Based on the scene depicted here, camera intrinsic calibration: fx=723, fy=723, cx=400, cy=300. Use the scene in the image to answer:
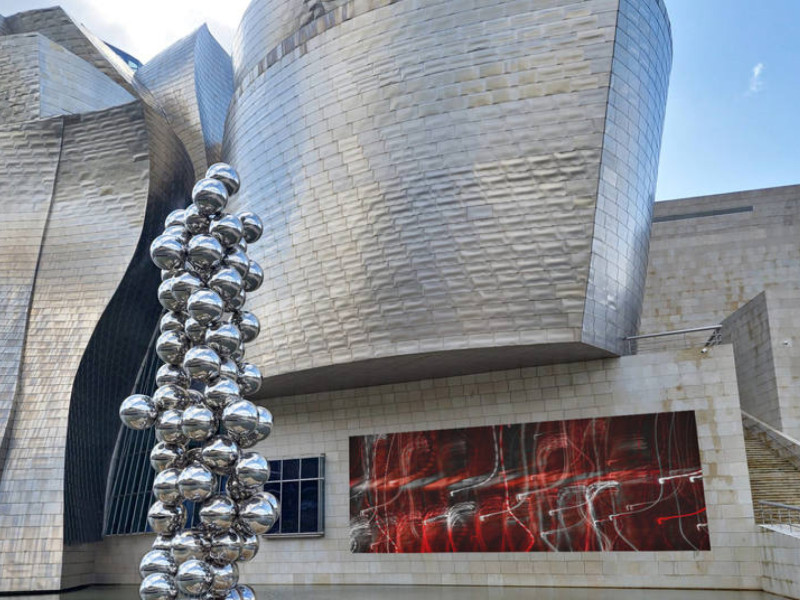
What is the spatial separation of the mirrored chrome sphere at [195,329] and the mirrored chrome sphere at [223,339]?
5 cm

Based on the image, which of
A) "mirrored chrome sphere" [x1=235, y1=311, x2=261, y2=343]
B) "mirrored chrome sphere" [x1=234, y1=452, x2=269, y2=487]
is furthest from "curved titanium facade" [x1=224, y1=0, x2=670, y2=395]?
"mirrored chrome sphere" [x1=234, y1=452, x2=269, y2=487]

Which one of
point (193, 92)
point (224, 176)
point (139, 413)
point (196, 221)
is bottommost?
point (139, 413)

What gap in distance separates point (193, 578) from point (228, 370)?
1356 mm

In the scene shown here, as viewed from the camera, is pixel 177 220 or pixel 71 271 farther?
pixel 71 271

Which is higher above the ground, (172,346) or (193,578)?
(172,346)

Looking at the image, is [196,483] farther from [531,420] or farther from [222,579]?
[531,420]

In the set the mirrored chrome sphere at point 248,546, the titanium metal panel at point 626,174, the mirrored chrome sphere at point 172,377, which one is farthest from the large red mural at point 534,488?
the mirrored chrome sphere at point 172,377

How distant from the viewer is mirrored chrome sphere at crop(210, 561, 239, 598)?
4602 mm

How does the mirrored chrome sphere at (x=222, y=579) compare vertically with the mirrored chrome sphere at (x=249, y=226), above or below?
below

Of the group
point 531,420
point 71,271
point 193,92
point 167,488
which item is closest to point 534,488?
point 531,420

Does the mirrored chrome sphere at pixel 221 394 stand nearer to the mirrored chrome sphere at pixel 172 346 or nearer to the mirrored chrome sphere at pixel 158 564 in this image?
the mirrored chrome sphere at pixel 172 346

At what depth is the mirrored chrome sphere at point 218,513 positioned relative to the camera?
4625 millimetres

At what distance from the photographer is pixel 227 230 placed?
5.30 m

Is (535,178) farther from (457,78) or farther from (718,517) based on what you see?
(718,517)
